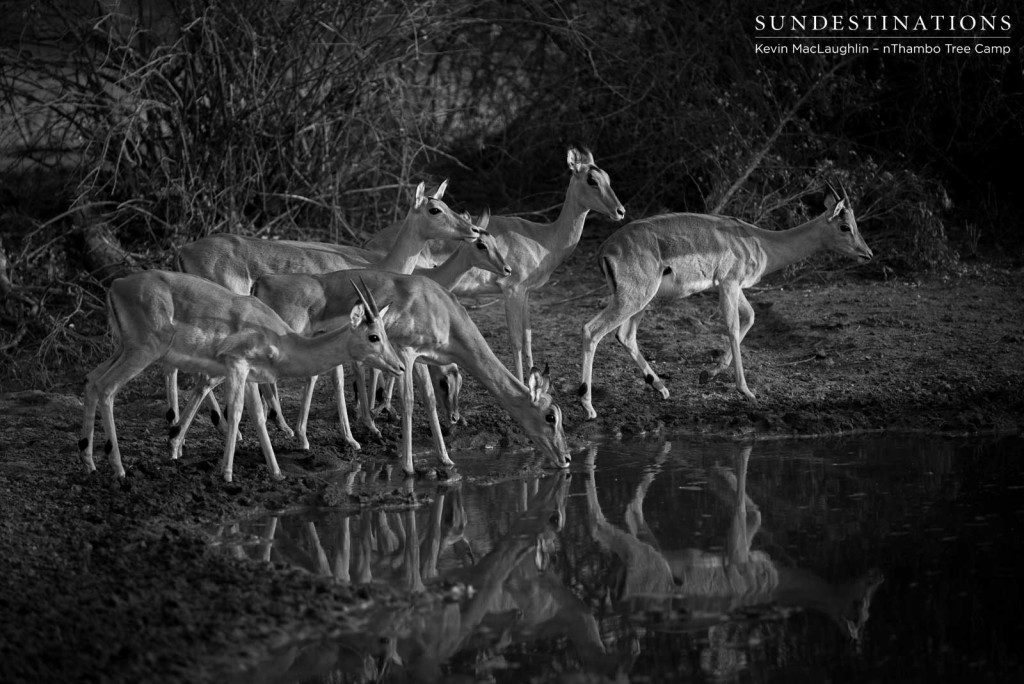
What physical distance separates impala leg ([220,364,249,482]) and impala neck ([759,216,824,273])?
14.4ft

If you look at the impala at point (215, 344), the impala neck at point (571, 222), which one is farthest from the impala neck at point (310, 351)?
the impala neck at point (571, 222)

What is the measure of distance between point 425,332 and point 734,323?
101 inches

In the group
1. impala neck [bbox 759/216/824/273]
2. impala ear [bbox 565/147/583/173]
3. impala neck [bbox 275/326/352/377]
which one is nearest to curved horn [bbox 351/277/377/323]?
impala neck [bbox 275/326/352/377]

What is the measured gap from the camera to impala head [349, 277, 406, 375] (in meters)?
7.80

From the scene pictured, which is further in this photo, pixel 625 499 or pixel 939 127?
pixel 939 127

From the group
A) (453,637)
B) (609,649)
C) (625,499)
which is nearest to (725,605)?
(609,649)

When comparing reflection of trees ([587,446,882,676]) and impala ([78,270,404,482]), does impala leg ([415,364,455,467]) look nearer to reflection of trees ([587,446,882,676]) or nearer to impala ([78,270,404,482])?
impala ([78,270,404,482])

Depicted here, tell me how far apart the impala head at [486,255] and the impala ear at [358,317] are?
1.92m

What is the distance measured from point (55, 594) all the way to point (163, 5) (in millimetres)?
7477

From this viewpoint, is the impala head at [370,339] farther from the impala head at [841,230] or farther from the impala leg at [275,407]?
the impala head at [841,230]

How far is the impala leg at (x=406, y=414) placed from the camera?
26.4 ft

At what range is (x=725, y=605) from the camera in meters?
5.78

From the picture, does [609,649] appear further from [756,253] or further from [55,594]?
[756,253]

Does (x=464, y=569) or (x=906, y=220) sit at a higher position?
(x=906, y=220)
